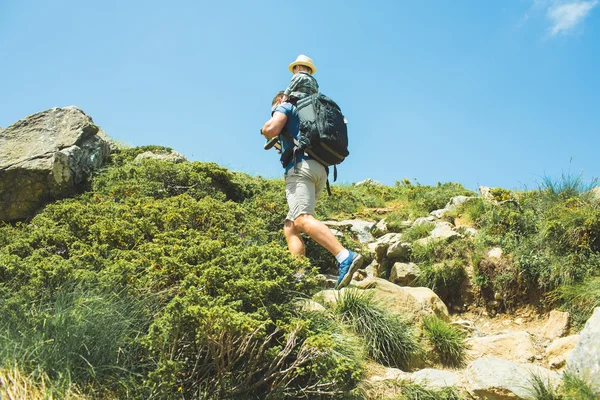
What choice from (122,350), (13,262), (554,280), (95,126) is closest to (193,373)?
(122,350)

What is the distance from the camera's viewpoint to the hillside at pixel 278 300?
3.96 metres

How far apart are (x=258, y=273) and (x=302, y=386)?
106 centimetres

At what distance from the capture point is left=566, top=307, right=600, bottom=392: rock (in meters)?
4.11

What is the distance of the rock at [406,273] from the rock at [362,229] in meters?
1.40

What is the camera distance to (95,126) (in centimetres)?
1030

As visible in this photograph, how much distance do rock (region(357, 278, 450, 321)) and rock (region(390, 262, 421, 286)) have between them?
1.07 meters

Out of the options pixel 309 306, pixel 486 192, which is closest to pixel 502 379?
pixel 309 306

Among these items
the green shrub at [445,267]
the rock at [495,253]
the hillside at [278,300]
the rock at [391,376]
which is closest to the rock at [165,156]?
the hillside at [278,300]

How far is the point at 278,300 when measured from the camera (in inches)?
189

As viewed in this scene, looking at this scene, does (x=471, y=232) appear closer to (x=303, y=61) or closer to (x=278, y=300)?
(x=303, y=61)

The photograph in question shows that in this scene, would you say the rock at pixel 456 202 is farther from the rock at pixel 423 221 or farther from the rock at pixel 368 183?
the rock at pixel 368 183

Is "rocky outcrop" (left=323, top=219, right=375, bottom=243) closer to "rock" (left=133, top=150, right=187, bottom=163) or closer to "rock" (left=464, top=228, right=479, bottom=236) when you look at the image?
"rock" (left=464, top=228, right=479, bottom=236)

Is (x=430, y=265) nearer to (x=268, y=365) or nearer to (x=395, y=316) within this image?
(x=395, y=316)

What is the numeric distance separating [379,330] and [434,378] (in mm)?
742
